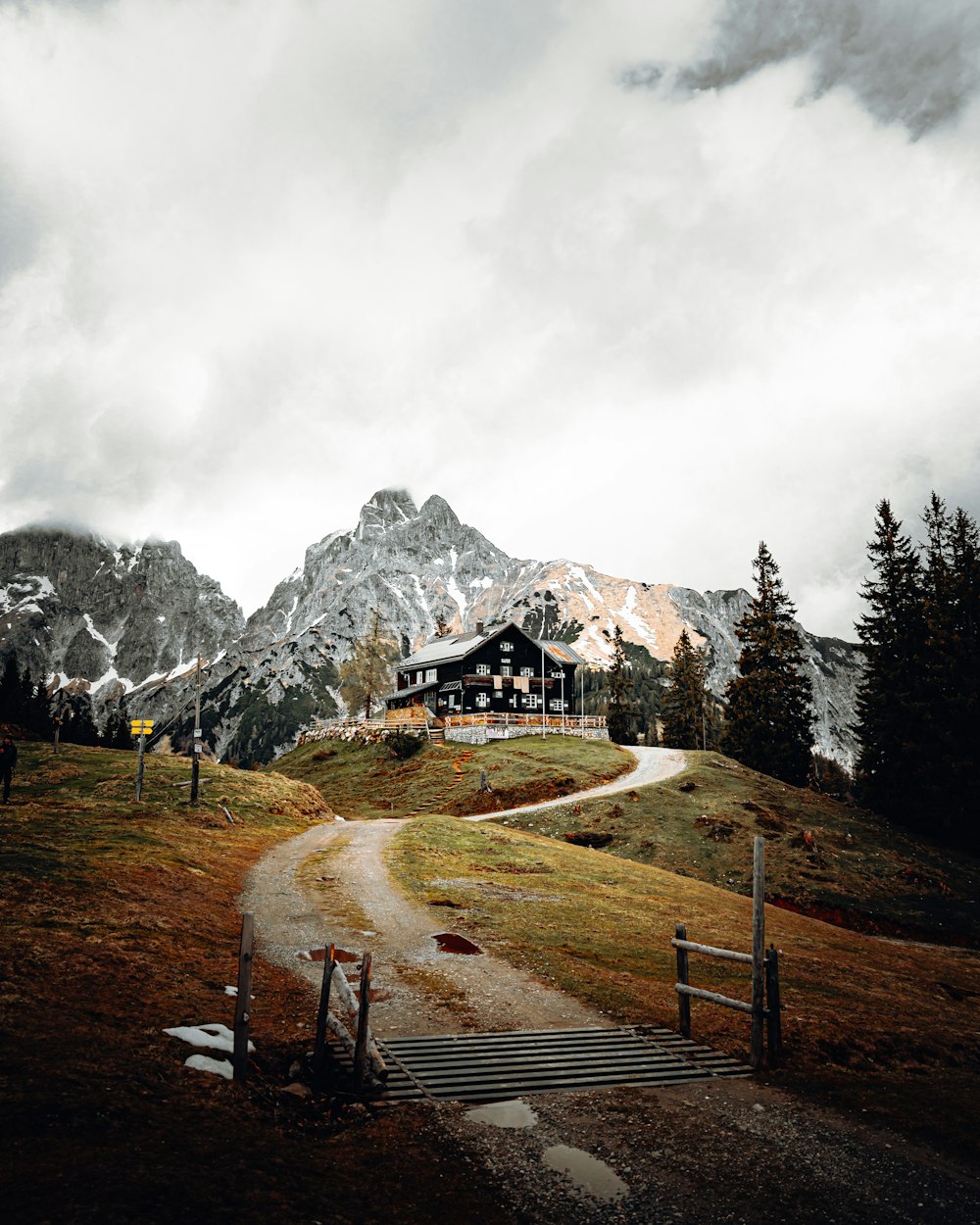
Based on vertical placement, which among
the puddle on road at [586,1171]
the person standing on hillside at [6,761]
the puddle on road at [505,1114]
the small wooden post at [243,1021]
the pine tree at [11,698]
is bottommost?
the puddle on road at [505,1114]

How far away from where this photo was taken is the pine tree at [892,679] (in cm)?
5366

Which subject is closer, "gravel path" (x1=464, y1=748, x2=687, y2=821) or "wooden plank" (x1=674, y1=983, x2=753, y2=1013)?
"wooden plank" (x1=674, y1=983, x2=753, y2=1013)

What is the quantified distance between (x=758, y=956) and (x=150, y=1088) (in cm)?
1000

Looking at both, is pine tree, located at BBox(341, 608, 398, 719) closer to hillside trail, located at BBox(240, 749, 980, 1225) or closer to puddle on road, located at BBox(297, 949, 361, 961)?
puddle on road, located at BBox(297, 949, 361, 961)

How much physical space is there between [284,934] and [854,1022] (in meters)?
13.9

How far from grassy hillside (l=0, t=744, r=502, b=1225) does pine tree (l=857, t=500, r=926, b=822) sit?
5008 cm

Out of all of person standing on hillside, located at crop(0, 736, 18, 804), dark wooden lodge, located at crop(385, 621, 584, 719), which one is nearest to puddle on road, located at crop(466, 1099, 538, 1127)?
person standing on hillside, located at crop(0, 736, 18, 804)

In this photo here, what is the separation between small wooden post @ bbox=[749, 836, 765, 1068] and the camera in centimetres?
1245

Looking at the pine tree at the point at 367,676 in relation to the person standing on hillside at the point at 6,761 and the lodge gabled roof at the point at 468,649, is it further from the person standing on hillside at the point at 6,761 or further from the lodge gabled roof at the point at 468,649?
the person standing on hillside at the point at 6,761

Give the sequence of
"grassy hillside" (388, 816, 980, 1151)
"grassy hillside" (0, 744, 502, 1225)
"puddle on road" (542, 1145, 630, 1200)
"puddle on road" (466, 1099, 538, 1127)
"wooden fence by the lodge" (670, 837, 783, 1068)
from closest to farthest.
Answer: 1. "grassy hillside" (0, 744, 502, 1225)
2. "puddle on road" (542, 1145, 630, 1200)
3. "puddle on road" (466, 1099, 538, 1127)
4. "wooden fence by the lodge" (670, 837, 783, 1068)
5. "grassy hillside" (388, 816, 980, 1151)

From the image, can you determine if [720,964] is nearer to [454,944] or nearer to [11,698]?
[454,944]

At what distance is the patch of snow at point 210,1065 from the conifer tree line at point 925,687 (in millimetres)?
53217

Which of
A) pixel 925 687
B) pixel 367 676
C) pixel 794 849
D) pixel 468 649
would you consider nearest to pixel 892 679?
pixel 925 687

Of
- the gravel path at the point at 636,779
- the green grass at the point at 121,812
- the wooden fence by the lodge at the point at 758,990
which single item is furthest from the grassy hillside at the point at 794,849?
the wooden fence by the lodge at the point at 758,990
